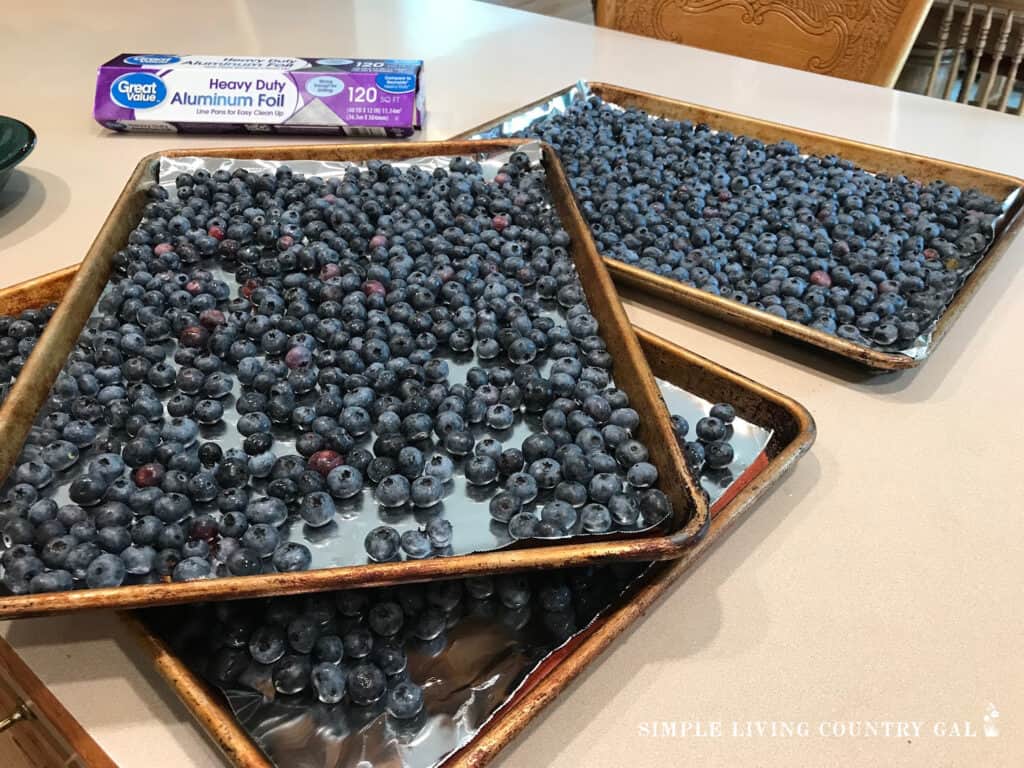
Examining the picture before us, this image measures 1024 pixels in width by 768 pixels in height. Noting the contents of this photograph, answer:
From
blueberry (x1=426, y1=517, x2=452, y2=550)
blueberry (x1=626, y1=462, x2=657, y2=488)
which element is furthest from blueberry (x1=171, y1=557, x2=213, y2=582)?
blueberry (x1=626, y1=462, x2=657, y2=488)

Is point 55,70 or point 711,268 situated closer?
point 711,268

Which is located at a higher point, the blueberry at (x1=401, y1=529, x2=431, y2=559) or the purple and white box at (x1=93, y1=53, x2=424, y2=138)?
the purple and white box at (x1=93, y1=53, x2=424, y2=138)

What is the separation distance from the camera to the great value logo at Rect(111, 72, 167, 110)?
5.37 feet

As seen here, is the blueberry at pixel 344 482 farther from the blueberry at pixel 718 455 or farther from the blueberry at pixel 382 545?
the blueberry at pixel 718 455

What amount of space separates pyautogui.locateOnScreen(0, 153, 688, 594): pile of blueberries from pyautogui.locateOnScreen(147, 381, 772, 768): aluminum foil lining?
0.25 feet

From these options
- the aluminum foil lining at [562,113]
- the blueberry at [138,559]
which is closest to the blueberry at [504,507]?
the blueberry at [138,559]

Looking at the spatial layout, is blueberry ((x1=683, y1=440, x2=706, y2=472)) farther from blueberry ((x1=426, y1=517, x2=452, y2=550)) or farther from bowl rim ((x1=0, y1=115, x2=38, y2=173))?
bowl rim ((x1=0, y1=115, x2=38, y2=173))

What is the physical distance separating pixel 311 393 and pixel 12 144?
102 cm

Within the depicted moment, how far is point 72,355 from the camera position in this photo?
2.98ft

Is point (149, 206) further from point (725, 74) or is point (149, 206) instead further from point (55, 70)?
point (725, 74)

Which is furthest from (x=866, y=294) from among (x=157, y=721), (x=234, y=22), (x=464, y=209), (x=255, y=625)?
(x=234, y=22)

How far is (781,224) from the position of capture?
131cm

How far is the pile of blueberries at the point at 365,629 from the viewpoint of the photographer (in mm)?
647

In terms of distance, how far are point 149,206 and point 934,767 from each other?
1.28m
